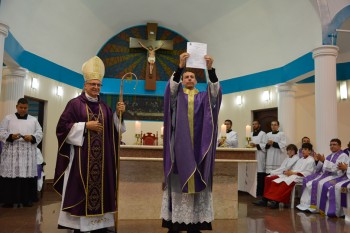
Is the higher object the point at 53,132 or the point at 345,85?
the point at 345,85

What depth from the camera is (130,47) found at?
37.6 feet

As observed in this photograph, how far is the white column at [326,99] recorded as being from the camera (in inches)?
270


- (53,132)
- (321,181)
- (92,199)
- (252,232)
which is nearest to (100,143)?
(92,199)

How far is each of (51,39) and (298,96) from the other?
679 centimetres

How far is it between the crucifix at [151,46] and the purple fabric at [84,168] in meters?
7.25

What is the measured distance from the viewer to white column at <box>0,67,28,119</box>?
25.8ft

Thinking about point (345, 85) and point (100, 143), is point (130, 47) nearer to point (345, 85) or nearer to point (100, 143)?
point (345, 85)

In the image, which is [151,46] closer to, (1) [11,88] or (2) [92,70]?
(1) [11,88]

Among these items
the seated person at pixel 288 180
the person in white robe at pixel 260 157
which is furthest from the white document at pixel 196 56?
the person in white robe at pixel 260 157

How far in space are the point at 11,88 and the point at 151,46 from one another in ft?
16.2

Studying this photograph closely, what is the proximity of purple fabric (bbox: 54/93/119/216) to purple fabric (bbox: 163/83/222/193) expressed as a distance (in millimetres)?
734

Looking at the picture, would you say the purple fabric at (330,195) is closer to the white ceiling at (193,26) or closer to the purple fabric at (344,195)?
the purple fabric at (344,195)

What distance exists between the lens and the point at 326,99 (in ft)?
22.6

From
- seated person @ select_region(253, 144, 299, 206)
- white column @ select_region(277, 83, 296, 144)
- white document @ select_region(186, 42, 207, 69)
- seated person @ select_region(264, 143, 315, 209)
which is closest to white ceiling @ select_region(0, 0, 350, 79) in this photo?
white column @ select_region(277, 83, 296, 144)
